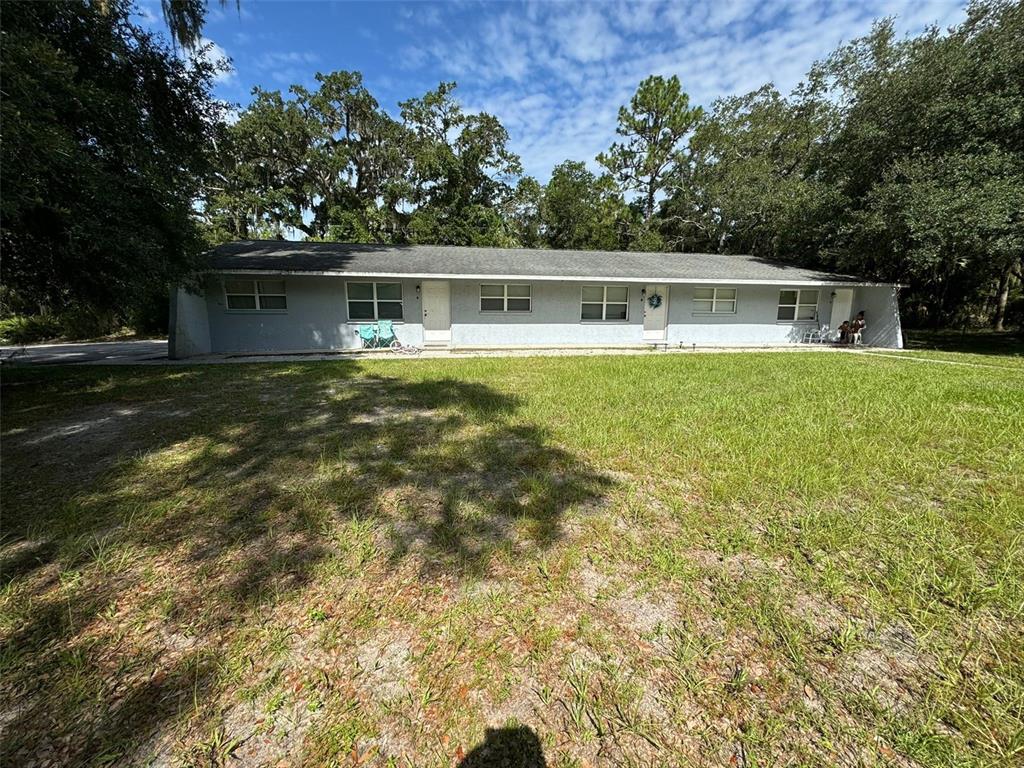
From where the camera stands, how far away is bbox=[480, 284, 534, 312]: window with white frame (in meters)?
13.0

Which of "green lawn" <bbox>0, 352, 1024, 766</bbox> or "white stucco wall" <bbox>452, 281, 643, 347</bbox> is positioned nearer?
"green lawn" <bbox>0, 352, 1024, 766</bbox>

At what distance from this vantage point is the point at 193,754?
1447 millimetres

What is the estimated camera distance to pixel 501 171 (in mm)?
26641

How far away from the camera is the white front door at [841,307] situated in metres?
14.9

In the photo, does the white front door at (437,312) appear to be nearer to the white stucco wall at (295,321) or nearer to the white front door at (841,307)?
the white stucco wall at (295,321)

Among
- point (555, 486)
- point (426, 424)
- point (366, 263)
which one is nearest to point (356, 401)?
point (426, 424)

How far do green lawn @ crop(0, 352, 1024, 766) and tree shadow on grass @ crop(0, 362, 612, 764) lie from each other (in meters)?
0.02

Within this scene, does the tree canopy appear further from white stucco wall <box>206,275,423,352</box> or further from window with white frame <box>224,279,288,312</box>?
white stucco wall <box>206,275,423,352</box>

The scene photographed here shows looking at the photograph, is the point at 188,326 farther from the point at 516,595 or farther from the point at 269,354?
the point at 516,595

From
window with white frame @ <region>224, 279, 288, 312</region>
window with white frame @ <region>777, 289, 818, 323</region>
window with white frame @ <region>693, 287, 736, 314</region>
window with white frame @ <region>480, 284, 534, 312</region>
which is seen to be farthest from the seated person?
window with white frame @ <region>224, 279, 288, 312</region>

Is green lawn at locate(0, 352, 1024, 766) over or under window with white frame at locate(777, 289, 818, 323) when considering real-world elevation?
under

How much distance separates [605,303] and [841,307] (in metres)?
8.94

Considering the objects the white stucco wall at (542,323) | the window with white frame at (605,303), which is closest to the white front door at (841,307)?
the white stucco wall at (542,323)

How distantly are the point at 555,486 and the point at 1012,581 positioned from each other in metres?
2.69
